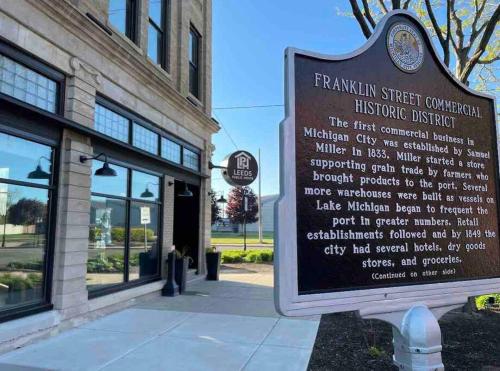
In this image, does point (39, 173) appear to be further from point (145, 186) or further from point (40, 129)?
point (145, 186)

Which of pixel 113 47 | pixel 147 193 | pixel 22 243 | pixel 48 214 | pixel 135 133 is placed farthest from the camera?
pixel 147 193

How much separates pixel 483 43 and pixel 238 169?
814 centimetres

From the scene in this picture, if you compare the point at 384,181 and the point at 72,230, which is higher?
the point at 384,181

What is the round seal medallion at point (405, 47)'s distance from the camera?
3.05 meters

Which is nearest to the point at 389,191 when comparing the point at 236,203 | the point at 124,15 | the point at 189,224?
the point at 124,15

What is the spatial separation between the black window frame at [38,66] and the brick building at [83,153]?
2cm

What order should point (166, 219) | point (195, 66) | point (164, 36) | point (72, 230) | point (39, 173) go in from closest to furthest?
point (39, 173)
point (72, 230)
point (166, 219)
point (164, 36)
point (195, 66)

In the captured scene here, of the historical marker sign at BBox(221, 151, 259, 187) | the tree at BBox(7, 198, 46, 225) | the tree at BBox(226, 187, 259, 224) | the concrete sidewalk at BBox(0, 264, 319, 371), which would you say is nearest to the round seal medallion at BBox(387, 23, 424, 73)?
the concrete sidewalk at BBox(0, 264, 319, 371)

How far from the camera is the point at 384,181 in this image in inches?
113

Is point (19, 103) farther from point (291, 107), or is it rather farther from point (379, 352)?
point (379, 352)

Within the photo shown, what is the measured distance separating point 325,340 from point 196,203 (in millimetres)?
8198

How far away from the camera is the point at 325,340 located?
21.8 feet

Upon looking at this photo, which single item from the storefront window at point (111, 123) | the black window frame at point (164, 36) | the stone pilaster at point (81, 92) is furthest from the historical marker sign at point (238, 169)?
the stone pilaster at point (81, 92)

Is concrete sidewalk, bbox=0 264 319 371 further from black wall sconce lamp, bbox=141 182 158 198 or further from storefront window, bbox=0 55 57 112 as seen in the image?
storefront window, bbox=0 55 57 112
